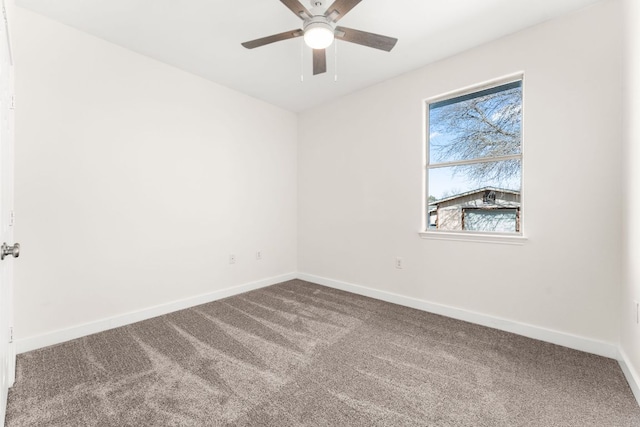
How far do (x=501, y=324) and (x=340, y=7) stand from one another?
2861 millimetres

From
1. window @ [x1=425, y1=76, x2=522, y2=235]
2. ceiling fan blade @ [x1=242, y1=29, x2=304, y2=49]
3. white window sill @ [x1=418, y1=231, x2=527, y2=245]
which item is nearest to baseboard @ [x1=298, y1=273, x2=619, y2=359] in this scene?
white window sill @ [x1=418, y1=231, x2=527, y2=245]

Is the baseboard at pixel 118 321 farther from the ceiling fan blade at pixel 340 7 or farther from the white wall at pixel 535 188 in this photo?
the ceiling fan blade at pixel 340 7

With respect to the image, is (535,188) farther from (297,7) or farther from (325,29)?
(297,7)

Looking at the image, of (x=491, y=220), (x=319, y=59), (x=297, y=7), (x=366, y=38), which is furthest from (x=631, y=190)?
(x=297, y=7)

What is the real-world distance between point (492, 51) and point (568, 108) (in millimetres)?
838

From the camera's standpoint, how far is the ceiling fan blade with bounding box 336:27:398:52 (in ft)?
6.43

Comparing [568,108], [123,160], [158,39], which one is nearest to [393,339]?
[568,108]

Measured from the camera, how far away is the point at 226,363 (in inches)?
77.9

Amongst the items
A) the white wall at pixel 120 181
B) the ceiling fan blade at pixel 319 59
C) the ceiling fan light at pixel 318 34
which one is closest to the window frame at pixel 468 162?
the ceiling fan blade at pixel 319 59

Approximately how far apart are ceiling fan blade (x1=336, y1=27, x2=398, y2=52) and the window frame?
1.16 meters

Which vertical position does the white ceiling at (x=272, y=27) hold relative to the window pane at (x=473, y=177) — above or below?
above

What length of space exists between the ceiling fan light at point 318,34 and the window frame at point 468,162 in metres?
1.51

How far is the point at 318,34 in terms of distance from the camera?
1.93 m

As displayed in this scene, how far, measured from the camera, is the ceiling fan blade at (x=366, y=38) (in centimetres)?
196
